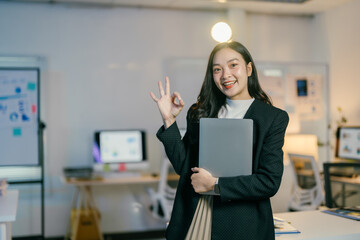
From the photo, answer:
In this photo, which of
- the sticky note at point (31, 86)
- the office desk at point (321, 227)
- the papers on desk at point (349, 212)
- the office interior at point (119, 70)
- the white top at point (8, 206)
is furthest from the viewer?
the office interior at point (119, 70)

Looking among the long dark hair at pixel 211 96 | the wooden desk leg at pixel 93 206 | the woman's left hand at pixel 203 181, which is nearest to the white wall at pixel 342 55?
the wooden desk leg at pixel 93 206

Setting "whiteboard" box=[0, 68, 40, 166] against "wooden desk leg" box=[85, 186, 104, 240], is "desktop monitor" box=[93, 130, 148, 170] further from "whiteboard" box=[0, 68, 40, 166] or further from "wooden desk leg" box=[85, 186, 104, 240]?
"whiteboard" box=[0, 68, 40, 166]

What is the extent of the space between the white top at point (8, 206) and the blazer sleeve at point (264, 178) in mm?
1542

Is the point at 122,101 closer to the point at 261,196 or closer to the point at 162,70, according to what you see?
the point at 162,70

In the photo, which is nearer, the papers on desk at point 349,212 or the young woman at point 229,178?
the young woman at point 229,178

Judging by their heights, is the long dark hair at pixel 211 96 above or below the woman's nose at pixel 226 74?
below

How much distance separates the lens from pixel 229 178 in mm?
1563

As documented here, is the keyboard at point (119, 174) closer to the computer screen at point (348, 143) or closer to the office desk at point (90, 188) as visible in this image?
the office desk at point (90, 188)

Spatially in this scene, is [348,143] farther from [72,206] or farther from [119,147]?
[72,206]

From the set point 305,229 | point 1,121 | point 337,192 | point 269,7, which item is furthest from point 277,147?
point 269,7

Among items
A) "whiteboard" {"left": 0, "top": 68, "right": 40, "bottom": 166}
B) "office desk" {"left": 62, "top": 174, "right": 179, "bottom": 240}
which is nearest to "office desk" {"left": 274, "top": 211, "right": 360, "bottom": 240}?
"office desk" {"left": 62, "top": 174, "right": 179, "bottom": 240}

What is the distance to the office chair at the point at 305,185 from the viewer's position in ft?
15.3

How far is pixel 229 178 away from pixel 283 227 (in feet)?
2.10

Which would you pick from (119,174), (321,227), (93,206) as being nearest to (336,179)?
(321,227)
